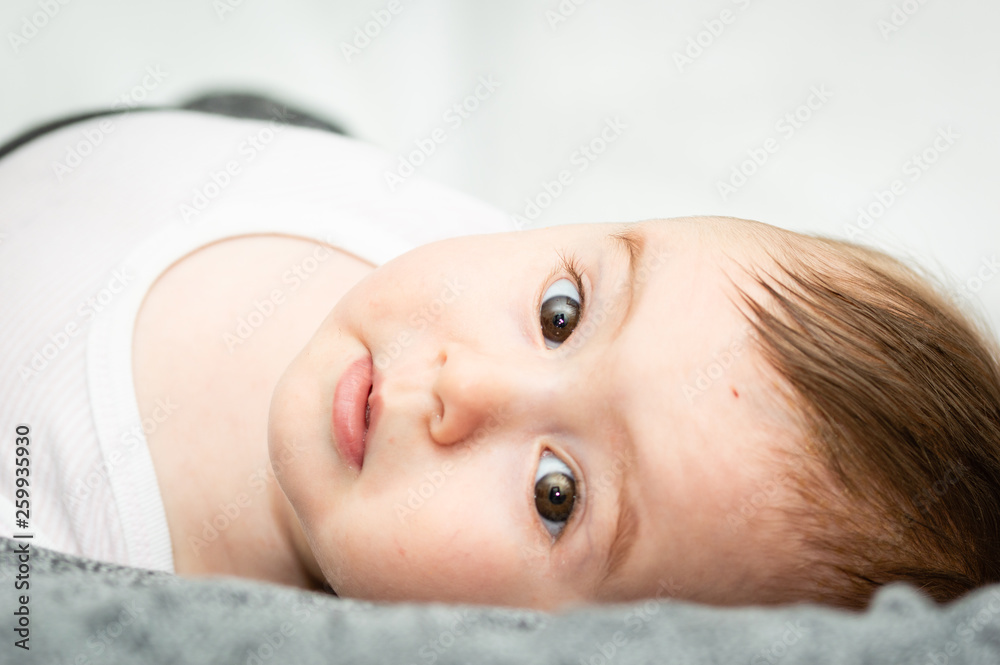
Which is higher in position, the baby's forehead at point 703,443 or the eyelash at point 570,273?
the eyelash at point 570,273

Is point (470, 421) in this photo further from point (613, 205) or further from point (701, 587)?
point (613, 205)

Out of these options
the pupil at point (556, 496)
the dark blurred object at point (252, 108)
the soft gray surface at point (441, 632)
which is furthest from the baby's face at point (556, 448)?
the dark blurred object at point (252, 108)

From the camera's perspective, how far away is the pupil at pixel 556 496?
1.92ft

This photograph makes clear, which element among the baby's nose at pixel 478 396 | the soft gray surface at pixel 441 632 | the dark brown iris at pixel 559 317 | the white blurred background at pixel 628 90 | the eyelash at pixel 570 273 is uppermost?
the white blurred background at pixel 628 90

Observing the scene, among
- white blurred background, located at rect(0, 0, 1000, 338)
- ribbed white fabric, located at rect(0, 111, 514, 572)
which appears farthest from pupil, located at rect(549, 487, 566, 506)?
Answer: white blurred background, located at rect(0, 0, 1000, 338)

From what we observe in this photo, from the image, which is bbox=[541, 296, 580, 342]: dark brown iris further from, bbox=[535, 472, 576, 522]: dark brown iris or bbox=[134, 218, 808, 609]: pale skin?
bbox=[535, 472, 576, 522]: dark brown iris

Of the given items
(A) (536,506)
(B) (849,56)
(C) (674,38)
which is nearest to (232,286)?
(A) (536,506)

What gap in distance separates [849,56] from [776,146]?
0.18 metres

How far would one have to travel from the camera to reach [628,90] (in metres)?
1.39

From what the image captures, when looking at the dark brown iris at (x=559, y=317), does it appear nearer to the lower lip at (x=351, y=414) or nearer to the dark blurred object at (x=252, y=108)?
the lower lip at (x=351, y=414)

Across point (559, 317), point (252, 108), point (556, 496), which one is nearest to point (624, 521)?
point (556, 496)

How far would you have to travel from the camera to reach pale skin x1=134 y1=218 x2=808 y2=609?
55 centimetres

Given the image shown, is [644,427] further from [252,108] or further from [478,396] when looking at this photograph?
[252,108]

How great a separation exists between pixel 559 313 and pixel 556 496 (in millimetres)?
147
